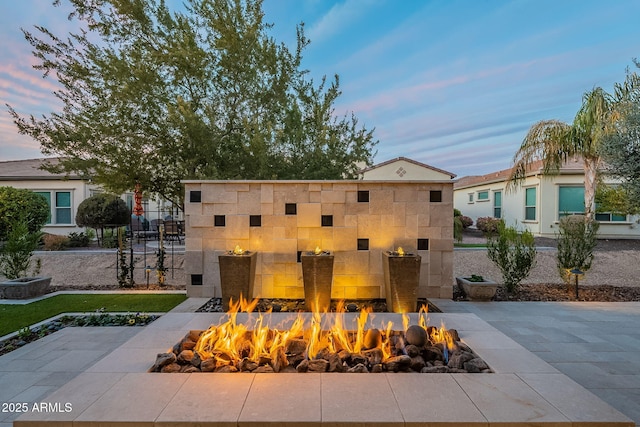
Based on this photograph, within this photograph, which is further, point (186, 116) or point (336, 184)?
point (186, 116)

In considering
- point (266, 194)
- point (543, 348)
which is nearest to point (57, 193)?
point (266, 194)

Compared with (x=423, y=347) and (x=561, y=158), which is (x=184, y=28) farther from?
(x=561, y=158)

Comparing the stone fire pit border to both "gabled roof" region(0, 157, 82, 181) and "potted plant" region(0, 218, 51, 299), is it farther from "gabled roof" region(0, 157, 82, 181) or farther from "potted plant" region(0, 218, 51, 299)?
"gabled roof" region(0, 157, 82, 181)

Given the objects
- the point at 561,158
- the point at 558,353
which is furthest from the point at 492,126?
the point at 558,353

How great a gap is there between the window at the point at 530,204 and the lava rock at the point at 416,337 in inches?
491

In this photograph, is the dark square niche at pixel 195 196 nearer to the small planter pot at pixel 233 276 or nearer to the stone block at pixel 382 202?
the small planter pot at pixel 233 276

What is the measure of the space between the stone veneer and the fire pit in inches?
88.6

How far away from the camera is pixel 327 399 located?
5.71 ft

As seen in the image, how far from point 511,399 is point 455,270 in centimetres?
582

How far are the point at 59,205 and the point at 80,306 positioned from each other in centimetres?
992

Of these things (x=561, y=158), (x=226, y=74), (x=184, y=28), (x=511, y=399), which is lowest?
(x=511, y=399)

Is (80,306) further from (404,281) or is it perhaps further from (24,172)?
(24,172)

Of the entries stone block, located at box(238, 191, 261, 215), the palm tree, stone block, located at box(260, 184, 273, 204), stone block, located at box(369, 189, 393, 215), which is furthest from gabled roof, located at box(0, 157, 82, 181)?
the palm tree

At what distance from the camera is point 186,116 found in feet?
18.5
